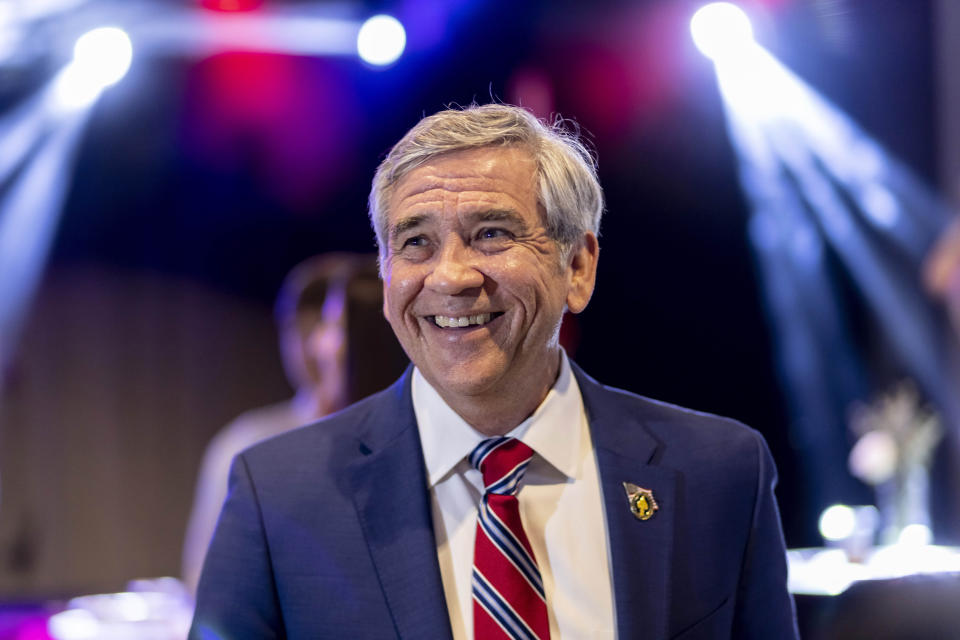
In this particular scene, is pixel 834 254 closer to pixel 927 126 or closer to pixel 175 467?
pixel 927 126

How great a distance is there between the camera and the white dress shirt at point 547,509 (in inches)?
62.3

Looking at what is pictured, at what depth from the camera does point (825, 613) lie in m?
1.19

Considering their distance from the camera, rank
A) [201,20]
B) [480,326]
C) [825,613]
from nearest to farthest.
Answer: [825,613]
[480,326]
[201,20]

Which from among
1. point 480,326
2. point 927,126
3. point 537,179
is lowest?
point 480,326

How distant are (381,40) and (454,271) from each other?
4.63 m

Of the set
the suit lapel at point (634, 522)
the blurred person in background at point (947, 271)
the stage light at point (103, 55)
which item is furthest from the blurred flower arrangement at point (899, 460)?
the stage light at point (103, 55)

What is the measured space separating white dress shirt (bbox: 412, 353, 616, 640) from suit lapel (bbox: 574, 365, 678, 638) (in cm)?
4

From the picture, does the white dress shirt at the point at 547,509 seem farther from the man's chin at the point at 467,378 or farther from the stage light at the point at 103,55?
the stage light at the point at 103,55

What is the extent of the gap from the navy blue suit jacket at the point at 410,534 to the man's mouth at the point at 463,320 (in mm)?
194

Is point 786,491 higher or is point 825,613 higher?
point 786,491

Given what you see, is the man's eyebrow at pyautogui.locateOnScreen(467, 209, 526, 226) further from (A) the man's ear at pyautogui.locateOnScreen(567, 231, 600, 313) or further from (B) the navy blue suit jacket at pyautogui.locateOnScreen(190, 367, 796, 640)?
(B) the navy blue suit jacket at pyautogui.locateOnScreen(190, 367, 796, 640)

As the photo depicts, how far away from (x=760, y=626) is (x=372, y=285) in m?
1.25

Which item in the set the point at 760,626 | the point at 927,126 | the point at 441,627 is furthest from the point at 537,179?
the point at 927,126

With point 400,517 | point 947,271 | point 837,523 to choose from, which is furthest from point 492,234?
point 947,271
